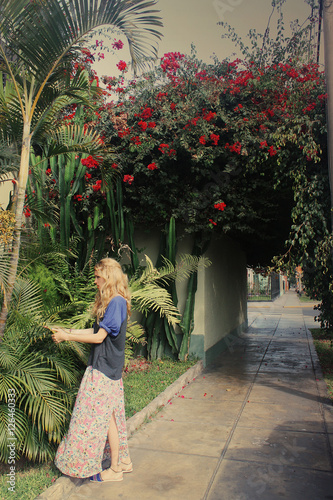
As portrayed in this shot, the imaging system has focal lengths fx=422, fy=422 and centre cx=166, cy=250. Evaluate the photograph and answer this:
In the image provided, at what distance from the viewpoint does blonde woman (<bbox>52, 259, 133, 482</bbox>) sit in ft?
10.1

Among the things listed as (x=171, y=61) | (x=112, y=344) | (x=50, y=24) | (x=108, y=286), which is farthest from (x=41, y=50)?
(x=171, y=61)

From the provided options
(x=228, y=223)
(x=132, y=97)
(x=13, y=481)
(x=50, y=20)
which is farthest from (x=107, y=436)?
(x=132, y=97)

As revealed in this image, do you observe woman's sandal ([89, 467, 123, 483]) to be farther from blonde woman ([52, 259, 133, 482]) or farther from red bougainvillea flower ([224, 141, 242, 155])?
red bougainvillea flower ([224, 141, 242, 155])

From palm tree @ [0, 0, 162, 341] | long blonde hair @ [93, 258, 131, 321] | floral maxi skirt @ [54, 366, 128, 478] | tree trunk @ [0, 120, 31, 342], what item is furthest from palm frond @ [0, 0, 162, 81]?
floral maxi skirt @ [54, 366, 128, 478]

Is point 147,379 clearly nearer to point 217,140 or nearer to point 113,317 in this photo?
point 113,317

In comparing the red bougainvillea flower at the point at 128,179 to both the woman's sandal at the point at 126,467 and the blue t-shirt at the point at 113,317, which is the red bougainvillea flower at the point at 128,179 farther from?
the woman's sandal at the point at 126,467

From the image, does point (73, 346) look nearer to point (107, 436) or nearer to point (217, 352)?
point (107, 436)

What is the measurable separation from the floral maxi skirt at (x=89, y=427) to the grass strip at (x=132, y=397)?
22 cm

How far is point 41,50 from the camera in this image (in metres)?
3.79

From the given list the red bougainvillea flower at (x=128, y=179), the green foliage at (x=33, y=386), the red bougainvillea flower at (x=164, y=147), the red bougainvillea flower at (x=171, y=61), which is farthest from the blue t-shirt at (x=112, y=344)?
the red bougainvillea flower at (x=171, y=61)

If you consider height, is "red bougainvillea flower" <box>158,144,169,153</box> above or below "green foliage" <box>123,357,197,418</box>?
above

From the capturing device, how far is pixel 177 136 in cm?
607

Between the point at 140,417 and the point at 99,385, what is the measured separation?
1649 millimetres

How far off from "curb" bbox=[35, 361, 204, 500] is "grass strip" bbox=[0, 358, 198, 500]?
3.1 inches
